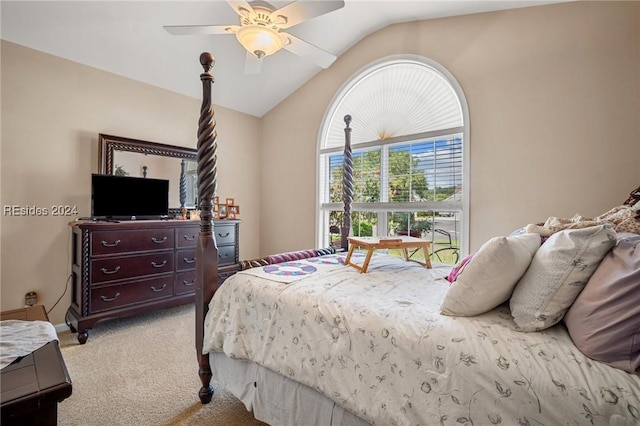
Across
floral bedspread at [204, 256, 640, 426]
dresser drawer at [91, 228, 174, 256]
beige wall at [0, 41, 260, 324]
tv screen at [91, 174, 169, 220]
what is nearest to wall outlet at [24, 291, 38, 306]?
beige wall at [0, 41, 260, 324]

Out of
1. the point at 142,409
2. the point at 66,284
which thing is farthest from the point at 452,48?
the point at 66,284

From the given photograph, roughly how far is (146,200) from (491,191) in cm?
348

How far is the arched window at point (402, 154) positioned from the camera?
289 centimetres

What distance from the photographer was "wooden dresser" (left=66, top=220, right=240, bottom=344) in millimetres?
2510

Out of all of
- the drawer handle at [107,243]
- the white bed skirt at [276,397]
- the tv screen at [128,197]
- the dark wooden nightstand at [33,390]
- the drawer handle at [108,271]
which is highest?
the tv screen at [128,197]

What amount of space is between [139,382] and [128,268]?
1191mm

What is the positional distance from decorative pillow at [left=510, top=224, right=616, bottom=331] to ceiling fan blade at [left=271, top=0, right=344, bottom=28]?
1.64 m

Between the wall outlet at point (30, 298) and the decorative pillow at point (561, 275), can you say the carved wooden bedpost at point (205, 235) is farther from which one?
the wall outlet at point (30, 298)

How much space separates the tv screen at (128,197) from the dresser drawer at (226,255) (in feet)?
2.45

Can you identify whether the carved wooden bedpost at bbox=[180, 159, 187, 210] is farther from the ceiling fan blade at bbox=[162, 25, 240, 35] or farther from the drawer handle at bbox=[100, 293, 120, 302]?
the ceiling fan blade at bbox=[162, 25, 240, 35]

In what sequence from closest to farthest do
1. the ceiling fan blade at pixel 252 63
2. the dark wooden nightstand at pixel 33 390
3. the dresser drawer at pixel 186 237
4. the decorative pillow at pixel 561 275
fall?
the dark wooden nightstand at pixel 33 390
the decorative pillow at pixel 561 275
the ceiling fan blade at pixel 252 63
the dresser drawer at pixel 186 237

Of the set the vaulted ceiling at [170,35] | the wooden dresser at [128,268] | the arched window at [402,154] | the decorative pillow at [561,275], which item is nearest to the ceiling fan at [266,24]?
the vaulted ceiling at [170,35]

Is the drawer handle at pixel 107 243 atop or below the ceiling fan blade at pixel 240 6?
below

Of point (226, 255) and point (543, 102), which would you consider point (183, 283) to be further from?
point (543, 102)
